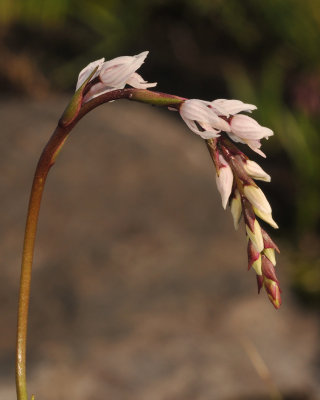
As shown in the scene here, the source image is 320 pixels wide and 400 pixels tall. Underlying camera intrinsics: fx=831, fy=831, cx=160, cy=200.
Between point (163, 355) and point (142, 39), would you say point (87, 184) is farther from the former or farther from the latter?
point (142, 39)

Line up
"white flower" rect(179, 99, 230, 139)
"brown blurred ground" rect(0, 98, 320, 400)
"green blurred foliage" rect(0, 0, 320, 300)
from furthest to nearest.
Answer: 1. "green blurred foliage" rect(0, 0, 320, 300)
2. "brown blurred ground" rect(0, 98, 320, 400)
3. "white flower" rect(179, 99, 230, 139)

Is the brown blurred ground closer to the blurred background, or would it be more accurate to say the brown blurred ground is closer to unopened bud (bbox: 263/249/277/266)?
the blurred background

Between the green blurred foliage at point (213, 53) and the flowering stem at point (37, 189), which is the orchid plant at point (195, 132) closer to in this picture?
the flowering stem at point (37, 189)

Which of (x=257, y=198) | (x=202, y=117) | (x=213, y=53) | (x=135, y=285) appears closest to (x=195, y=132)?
(x=202, y=117)

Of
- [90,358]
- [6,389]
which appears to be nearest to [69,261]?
[90,358]

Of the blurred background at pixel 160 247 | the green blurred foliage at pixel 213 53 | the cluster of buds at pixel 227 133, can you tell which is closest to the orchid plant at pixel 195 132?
the cluster of buds at pixel 227 133

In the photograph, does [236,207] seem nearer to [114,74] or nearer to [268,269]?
[268,269]

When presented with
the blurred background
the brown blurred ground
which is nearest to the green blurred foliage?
the blurred background
